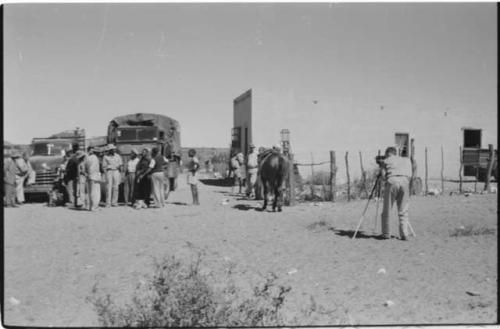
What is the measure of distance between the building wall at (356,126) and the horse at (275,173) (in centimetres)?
767

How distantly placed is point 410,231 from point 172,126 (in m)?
11.9

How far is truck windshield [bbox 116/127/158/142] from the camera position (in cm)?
1489

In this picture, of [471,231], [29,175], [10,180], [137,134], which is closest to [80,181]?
[10,180]

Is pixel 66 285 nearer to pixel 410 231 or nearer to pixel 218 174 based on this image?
pixel 410 231

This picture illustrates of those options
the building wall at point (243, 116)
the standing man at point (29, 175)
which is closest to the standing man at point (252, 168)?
the building wall at point (243, 116)

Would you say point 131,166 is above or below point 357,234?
above

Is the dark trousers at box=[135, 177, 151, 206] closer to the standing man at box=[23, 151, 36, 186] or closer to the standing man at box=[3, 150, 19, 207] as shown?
the standing man at box=[3, 150, 19, 207]

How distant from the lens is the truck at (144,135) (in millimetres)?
14664

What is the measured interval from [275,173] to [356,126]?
10022 mm

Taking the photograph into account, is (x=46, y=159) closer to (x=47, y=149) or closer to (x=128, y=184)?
(x=47, y=149)

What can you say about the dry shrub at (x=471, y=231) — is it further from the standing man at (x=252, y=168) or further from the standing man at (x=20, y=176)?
the standing man at (x=20, y=176)

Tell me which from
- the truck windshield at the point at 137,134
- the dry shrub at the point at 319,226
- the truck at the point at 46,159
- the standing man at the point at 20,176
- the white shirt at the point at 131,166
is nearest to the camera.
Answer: the dry shrub at the point at 319,226

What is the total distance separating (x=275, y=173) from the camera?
11281 mm

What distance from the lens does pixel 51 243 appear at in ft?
25.4
